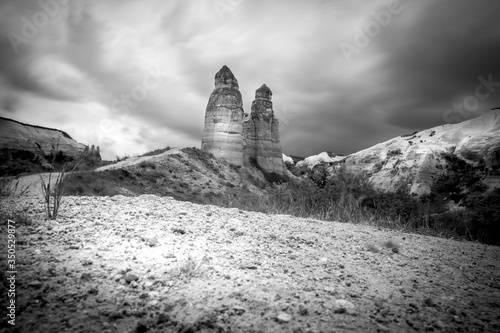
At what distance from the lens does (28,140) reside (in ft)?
86.0

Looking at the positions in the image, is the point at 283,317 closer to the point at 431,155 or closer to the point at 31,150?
the point at 431,155

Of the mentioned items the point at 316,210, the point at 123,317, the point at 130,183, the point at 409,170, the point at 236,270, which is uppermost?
the point at 409,170

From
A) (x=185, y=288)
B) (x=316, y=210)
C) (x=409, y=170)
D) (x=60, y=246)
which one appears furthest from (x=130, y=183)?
(x=409, y=170)

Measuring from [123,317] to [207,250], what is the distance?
4.11 feet

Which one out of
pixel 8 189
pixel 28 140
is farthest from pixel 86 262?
pixel 28 140

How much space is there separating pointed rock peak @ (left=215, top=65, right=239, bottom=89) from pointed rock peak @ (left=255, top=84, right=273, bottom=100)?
7428mm

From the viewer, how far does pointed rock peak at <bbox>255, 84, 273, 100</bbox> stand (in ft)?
120

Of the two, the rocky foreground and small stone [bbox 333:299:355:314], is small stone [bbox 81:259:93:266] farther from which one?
small stone [bbox 333:299:355:314]

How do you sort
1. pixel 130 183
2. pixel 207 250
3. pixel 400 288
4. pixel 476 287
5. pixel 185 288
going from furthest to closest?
pixel 130 183 → pixel 207 250 → pixel 476 287 → pixel 400 288 → pixel 185 288

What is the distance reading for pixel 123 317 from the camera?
171 centimetres

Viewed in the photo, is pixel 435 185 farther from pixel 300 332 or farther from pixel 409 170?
pixel 300 332

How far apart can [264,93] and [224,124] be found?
36.2ft

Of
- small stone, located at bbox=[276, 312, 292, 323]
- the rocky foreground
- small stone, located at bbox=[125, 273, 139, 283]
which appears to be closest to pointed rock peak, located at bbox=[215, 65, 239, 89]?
the rocky foreground

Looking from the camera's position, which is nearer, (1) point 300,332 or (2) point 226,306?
(1) point 300,332
